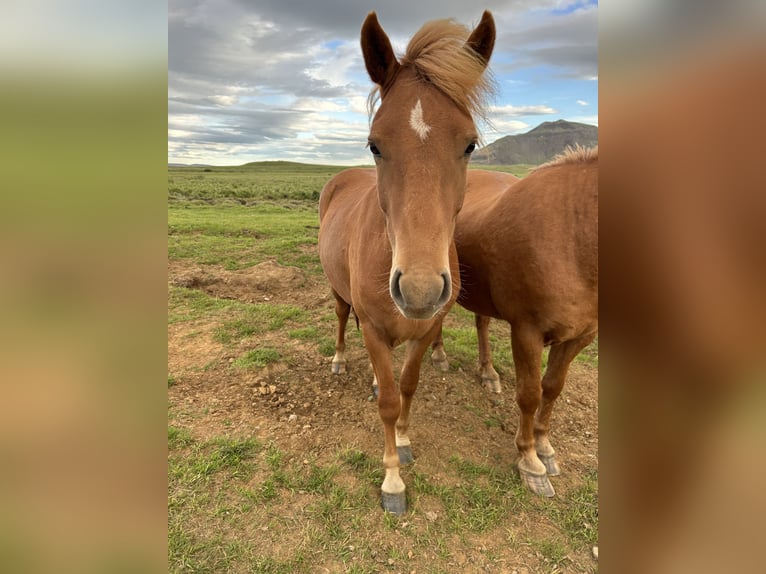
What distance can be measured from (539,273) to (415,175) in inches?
50.7

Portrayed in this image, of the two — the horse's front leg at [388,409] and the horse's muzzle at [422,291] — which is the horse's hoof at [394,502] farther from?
the horse's muzzle at [422,291]

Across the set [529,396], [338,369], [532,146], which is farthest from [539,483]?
[532,146]

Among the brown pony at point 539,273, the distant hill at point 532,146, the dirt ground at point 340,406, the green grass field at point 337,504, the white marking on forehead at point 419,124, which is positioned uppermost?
the distant hill at point 532,146

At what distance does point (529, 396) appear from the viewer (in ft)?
9.41

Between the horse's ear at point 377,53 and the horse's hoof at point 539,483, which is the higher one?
the horse's ear at point 377,53

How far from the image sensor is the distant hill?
2533 millimetres

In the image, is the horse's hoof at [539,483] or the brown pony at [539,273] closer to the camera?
the brown pony at [539,273]

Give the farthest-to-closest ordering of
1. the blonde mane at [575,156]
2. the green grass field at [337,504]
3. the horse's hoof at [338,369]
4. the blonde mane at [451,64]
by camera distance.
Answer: the horse's hoof at [338,369] → the blonde mane at [575,156] → the green grass field at [337,504] → the blonde mane at [451,64]

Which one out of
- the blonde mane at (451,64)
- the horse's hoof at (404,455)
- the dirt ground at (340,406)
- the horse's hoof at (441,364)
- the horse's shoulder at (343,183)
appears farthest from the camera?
the horse's shoulder at (343,183)

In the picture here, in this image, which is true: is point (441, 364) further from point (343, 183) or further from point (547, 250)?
point (343, 183)

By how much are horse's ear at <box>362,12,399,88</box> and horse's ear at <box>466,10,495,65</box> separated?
0.44 metres

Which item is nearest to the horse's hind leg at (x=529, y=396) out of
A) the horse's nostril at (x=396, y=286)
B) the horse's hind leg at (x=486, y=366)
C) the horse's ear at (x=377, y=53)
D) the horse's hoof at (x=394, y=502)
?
the horse's hoof at (x=394, y=502)

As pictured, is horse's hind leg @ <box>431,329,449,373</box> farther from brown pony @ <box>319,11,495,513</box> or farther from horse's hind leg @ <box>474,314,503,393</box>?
brown pony @ <box>319,11,495,513</box>

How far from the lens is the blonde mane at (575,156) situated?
267 cm
